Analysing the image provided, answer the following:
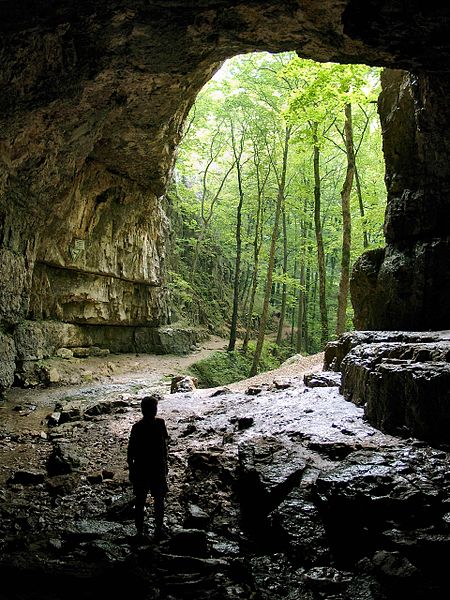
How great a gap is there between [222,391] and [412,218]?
22.7 ft

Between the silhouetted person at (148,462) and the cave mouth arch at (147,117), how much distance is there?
6.83m

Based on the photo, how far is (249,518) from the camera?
4609 millimetres

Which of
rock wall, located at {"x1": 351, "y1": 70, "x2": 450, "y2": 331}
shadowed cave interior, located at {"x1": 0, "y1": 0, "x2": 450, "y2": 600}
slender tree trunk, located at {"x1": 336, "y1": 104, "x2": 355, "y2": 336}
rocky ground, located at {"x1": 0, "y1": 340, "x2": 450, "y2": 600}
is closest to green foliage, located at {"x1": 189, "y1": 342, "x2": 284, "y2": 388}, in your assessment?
shadowed cave interior, located at {"x1": 0, "y1": 0, "x2": 450, "y2": 600}

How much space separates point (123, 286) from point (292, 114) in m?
11.0

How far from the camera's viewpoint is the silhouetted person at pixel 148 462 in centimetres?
420

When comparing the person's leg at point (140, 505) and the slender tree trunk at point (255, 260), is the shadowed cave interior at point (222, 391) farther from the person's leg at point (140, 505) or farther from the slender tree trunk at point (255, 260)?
the slender tree trunk at point (255, 260)

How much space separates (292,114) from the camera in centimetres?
1348

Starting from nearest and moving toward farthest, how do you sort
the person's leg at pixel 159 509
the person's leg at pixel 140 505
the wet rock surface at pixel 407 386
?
the person's leg at pixel 140 505, the person's leg at pixel 159 509, the wet rock surface at pixel 407 386

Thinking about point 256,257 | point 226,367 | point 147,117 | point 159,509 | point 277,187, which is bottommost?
point 226,367

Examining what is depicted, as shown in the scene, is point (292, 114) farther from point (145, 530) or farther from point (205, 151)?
point (205, 151)

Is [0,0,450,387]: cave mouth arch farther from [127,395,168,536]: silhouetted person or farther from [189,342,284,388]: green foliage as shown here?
[127,395,168,536]: silhouetted person

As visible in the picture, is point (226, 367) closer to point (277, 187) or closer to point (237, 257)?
point (237, 257)

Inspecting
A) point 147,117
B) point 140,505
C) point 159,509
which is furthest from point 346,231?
point 140,505

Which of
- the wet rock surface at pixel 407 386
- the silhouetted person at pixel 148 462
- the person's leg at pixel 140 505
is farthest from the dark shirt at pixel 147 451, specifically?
the wet rock surface at pixel 407 386
